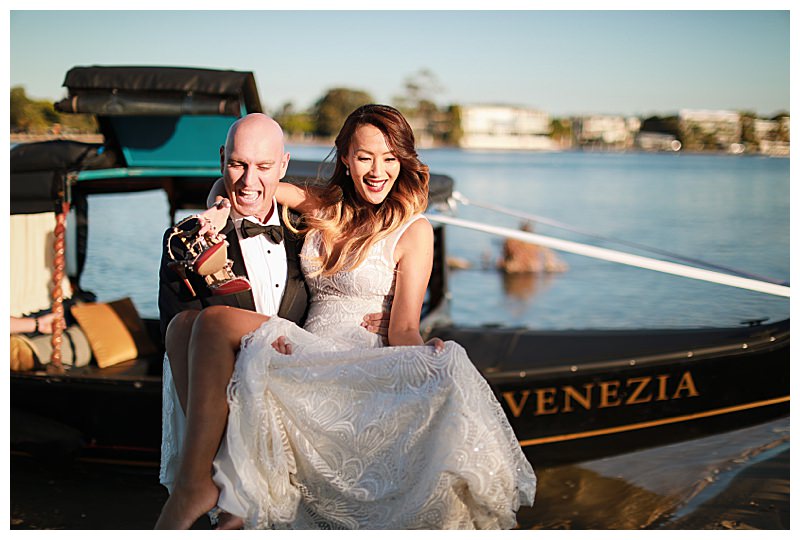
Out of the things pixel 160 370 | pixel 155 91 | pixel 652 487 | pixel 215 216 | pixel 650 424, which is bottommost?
pixel 652 487

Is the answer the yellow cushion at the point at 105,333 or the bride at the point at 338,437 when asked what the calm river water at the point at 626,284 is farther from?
the bride at the point at 338,437

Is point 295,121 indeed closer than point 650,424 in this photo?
No

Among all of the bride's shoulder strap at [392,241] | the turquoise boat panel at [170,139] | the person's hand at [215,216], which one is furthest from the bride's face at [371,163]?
the turquoise boat panel at [170,139]

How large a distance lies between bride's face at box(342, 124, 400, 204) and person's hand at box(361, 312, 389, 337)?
45 centimetres

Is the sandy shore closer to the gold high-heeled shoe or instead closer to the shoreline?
the shoreline

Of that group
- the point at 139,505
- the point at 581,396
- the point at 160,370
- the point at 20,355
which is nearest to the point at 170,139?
the point at 160,370

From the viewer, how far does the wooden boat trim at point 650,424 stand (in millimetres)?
6387

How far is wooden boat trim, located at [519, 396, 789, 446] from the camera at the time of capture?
6.39 meters

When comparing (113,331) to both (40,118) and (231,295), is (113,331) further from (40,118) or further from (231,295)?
(40,118)

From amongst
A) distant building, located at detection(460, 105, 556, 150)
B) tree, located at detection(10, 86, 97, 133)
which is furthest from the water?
distant building, located at detection(460, 105, 556, 150)

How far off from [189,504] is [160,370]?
128 inches

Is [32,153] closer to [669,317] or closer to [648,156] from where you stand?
[669,317]

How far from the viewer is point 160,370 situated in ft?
20.6

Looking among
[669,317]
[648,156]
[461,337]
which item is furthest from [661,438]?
[648,156]
